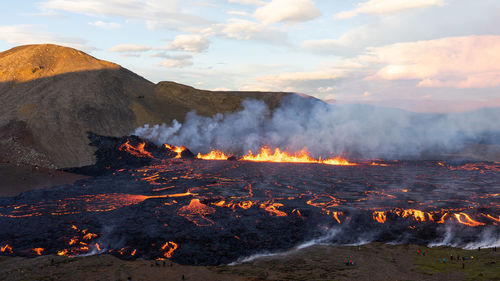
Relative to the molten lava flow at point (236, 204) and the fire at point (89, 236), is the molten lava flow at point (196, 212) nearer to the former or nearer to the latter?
the molten lava flow at point (236, 204)

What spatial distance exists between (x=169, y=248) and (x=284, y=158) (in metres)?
74.0

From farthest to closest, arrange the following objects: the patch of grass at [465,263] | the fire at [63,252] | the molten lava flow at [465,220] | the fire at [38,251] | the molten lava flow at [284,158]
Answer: the molten lava flow at [284,158]
the molten lava flow at [465,220]
the fire at [38,251]
the fire at [63,252]
the patch of grass at [465,263]

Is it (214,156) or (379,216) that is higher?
(214,156)

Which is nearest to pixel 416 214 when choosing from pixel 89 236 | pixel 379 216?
pixel 379 216

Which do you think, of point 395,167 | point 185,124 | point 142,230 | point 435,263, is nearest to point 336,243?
point 435,263

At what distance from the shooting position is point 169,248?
2986 cm

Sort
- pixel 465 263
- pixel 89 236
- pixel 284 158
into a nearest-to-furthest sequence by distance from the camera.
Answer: pixel 465 263 → pixel 89 236 → pixel 284 158

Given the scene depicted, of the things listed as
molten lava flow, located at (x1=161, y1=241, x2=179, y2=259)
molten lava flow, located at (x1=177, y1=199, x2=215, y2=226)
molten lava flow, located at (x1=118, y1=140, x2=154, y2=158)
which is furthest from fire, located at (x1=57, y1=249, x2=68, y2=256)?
molten lava flow, located at (x1=118, y1=140, x2=154, y2=158)

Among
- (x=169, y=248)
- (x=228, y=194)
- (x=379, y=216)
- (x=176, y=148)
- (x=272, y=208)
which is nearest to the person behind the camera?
(x=169, y=248)

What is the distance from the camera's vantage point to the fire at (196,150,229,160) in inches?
3644

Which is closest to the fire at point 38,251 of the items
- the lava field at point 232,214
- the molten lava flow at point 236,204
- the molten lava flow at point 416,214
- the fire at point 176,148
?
the lava field at point 232,214

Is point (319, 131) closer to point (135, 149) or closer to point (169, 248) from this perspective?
point (135, 149)

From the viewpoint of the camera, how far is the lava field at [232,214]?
3094 centimetres

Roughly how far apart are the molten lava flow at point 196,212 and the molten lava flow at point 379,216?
56.0 feet
